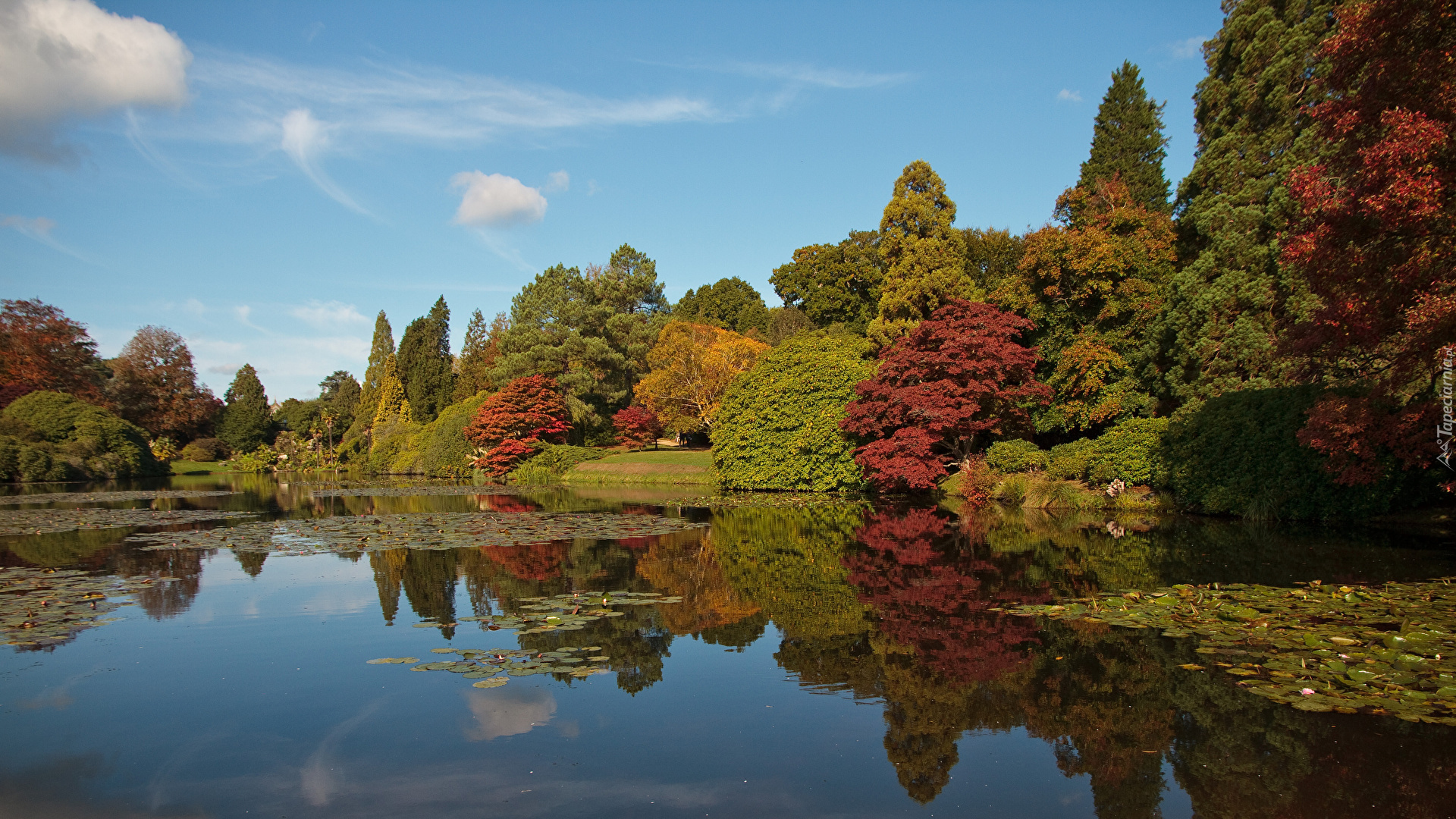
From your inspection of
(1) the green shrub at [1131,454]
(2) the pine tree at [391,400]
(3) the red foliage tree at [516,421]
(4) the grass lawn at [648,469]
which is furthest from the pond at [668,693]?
(2) the pine tree at [391,400]

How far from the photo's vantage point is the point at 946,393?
2256cm

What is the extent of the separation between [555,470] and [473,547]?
82.4ft

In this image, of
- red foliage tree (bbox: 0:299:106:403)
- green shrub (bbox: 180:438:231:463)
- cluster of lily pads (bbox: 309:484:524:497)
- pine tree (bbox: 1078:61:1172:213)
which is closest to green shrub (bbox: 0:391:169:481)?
red foliage tree (bbox: 0:299:106:403)

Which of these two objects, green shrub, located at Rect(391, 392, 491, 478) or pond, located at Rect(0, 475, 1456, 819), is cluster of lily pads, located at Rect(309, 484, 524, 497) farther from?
pond, located at Rect(0, 475, 1456, 819)

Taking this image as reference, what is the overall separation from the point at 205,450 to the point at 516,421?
128ft

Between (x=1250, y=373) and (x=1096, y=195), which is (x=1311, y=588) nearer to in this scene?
(x=1250, y=373)

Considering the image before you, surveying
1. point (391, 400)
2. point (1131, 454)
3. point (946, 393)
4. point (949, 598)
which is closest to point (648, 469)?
point (946, 393)

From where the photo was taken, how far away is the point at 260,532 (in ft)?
54.0

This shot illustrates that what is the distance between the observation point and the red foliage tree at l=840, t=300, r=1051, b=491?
22.5 meters

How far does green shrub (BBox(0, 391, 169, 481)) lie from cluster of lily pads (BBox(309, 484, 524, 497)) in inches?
601

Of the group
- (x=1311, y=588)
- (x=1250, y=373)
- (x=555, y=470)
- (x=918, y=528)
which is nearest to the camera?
(x=1311, y=588)

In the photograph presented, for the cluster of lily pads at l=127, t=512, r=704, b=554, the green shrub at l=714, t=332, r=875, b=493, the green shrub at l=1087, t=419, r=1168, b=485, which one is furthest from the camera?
the green shrub at l=714, t=332, r=875, b=493

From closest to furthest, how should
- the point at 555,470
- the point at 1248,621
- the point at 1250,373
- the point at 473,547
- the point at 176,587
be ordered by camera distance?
the point at 1248,621 → the point at 176,587 → the point at 473,547 → the point at 1250,373 → the point at 555,470

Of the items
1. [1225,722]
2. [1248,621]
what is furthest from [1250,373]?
[1225,722]
